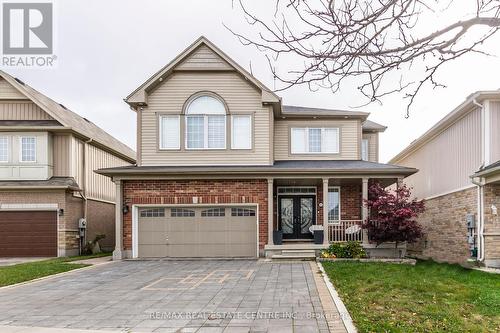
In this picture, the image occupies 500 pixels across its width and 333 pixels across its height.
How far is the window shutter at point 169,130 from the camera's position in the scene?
57.8 feet

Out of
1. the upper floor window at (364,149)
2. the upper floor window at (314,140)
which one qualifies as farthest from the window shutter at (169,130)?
the upper floor window at (364,149)

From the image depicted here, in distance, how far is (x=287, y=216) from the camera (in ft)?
60.9

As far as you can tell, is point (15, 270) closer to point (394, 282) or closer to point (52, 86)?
point (394, 282)

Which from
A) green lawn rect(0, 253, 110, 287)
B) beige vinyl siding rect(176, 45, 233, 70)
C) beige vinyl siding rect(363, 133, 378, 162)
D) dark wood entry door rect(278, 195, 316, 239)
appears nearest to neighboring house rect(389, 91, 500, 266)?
beige vinyl siding rect(363, 133, 378, 162)

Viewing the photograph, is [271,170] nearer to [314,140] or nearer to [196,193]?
[196,193]

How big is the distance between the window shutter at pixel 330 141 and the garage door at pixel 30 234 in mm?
12102

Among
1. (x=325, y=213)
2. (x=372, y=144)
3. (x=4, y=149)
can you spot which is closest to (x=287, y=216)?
(x=325, y=213)

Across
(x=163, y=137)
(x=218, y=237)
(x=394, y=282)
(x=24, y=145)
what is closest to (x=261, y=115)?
(x=163, y=137)

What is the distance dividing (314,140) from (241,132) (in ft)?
11.3

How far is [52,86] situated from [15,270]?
17.0 m

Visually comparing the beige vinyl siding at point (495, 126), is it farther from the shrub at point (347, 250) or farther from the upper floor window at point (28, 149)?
the upper floor window at point (28, 149)

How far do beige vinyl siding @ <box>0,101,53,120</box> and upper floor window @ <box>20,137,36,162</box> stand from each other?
1137mm

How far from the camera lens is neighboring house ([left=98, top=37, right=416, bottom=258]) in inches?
665

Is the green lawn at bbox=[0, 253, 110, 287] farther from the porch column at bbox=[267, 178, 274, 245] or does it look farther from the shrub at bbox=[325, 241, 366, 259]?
the shrub at bbox=[325, 241, 366, 259]
